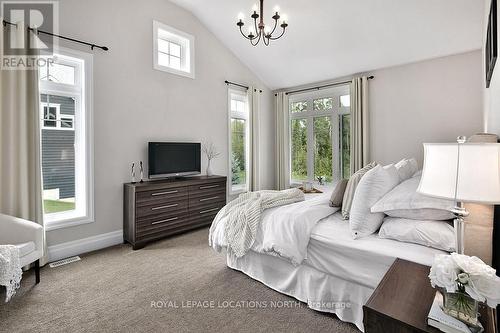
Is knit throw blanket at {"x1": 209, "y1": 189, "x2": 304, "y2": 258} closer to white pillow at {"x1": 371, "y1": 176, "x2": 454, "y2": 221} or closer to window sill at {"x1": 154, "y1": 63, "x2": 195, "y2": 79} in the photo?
white pillow at {"x1": 371, "y1": 176, "x2": 454, "y2": 221}

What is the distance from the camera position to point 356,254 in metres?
1.78

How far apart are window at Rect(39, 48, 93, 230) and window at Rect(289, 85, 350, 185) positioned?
3.95 metres

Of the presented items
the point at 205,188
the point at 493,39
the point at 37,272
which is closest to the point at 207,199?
the point at 205,188

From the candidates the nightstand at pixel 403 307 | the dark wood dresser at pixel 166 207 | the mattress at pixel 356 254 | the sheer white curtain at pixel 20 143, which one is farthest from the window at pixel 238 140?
the nightstand at pixel 403 307

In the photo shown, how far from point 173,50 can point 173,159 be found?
72.9 inches

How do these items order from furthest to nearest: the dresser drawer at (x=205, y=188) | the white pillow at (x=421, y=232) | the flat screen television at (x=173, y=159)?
the dresser drawer at (x=205, y=188), the flat screen television at (x=173, y=159), the white pillow at (x=421, y=232)

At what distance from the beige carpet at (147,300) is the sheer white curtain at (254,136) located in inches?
101

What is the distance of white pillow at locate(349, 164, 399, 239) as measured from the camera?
1938 millimetres

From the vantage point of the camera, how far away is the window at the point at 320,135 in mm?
4984

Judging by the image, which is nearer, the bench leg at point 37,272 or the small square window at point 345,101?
the bench leg at point 37,272

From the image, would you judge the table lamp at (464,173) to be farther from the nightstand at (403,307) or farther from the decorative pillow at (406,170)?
the decorative pillow at (406,170)

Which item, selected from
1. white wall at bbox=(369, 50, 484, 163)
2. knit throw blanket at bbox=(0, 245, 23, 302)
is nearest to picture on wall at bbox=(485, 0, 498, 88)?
white wall at bbox=(369, 50, 484, 163)

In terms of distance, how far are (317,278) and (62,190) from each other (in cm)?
319

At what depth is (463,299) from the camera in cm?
95
